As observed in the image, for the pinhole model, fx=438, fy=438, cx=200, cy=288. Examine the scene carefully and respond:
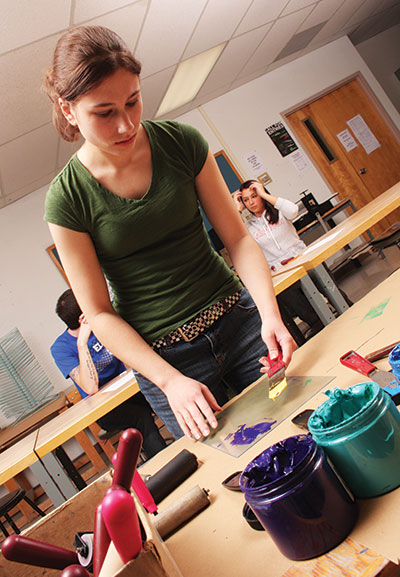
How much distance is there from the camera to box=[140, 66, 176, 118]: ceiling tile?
4.53 meters

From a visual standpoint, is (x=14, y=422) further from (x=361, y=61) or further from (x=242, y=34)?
(x=361, y=61)

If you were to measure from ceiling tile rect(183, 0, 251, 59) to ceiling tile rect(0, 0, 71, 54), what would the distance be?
1533 millimetres

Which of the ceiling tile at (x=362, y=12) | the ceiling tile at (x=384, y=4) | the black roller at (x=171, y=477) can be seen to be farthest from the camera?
the ceiling tile at (x=384, y=4)

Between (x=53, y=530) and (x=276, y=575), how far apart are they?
0.31 metres

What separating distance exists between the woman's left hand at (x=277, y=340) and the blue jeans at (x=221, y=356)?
0.46ft

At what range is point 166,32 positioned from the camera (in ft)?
12.6

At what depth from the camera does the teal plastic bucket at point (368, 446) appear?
482 millimetres

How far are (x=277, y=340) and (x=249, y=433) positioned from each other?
0.24 m

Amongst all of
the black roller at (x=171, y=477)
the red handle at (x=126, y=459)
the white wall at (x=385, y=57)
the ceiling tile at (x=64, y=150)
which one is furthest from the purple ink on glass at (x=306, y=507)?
the white wall at (x=385, y=57)

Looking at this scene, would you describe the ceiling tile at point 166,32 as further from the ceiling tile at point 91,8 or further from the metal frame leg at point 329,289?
the metal frame leg at point 329,289

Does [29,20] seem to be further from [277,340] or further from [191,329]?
[277,340]

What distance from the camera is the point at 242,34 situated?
15.8 ft

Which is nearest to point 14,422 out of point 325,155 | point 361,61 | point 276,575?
point 276,575

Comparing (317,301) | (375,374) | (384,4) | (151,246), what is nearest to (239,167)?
(384,4)
